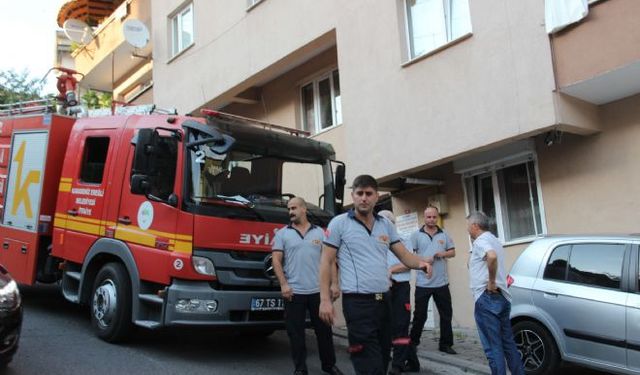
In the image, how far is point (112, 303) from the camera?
21.8 ft

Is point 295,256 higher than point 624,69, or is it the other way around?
point 624,69

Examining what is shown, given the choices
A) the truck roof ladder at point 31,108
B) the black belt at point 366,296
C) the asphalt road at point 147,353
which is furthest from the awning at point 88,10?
the black belt at point 366,296

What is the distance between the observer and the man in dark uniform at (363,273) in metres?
4.28

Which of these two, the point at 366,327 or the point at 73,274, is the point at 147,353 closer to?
the point at 73,274

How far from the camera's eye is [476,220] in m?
5.64

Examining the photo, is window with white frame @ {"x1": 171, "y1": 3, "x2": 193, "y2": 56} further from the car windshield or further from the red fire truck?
the car windshield

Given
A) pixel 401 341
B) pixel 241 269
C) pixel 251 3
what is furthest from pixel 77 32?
pixel 401 341

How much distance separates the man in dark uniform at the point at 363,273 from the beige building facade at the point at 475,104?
3598 mm

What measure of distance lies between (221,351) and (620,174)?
524 cm

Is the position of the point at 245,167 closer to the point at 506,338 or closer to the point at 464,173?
the point at 506,338

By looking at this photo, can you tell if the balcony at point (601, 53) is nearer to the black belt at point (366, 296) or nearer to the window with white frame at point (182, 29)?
the black belt at point (366, 296)

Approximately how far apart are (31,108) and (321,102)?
228 inches

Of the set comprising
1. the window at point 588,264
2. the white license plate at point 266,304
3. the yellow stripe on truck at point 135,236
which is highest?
the yellow stripe on truck at point 135,236

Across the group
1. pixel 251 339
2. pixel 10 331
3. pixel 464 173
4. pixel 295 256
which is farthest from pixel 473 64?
pixel 10 331
